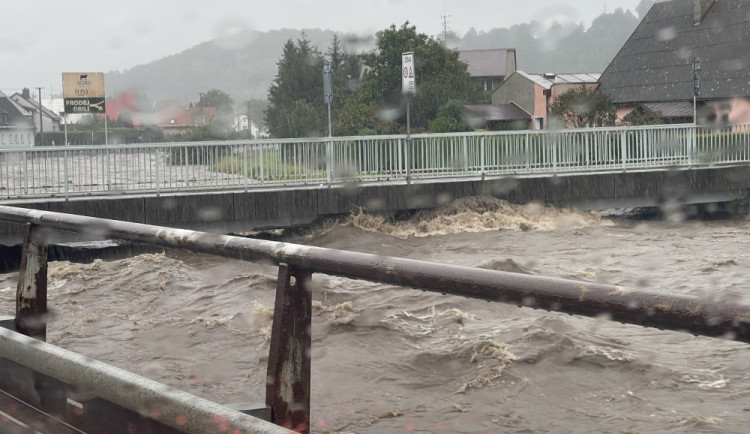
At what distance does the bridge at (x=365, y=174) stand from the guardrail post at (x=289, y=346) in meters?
15.2

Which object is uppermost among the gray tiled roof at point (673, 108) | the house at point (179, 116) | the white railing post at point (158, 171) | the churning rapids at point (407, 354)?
the house at point (179, 116)

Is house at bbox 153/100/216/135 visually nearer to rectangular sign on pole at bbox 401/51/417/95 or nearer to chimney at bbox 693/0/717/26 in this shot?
chimney at bbox 693/0/717/26

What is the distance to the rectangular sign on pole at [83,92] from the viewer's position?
133ft

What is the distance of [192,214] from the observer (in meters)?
18.9

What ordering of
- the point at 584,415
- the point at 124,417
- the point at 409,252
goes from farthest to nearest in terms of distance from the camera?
the point at 409,252 → the point at 584,415 → the point at 124,417

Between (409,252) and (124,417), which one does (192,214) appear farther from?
(124,417)

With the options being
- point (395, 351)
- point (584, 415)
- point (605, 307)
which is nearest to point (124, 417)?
point (605, 307)

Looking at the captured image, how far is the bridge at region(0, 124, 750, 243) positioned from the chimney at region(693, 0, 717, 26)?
115ft

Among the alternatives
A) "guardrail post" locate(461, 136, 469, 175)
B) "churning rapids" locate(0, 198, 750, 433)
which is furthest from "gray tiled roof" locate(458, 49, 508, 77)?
"churning rapids" locate(0, 198, 750, 433)

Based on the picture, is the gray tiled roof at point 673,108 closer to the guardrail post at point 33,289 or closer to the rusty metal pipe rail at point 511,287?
the guardrail post at point 33,289

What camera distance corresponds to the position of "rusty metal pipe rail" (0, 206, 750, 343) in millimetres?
1855

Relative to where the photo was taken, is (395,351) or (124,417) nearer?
(124,417)

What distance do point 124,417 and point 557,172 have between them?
21.5m

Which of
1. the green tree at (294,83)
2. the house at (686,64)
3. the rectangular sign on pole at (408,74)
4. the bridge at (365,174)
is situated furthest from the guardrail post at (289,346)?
the green tree at (294,83)
